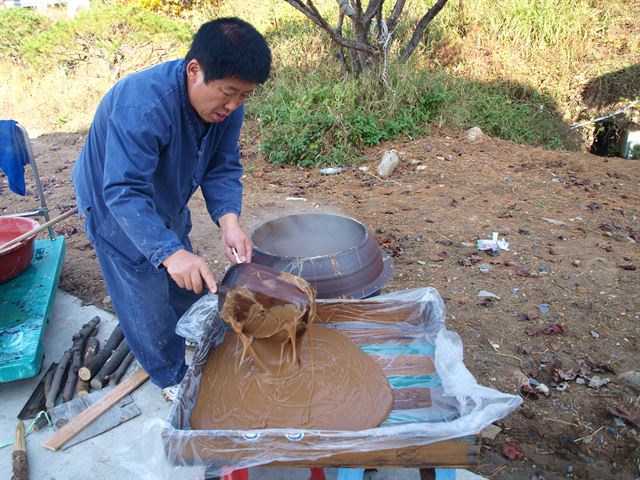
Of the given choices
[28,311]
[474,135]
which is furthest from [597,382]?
[474,135]

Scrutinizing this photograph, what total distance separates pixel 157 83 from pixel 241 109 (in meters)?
0.53

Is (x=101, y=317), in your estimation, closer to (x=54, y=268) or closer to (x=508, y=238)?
(x=54, y=268)

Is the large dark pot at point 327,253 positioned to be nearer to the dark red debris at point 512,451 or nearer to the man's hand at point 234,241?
the man's hand at point 234,241

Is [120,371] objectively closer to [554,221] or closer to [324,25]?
[554,221]

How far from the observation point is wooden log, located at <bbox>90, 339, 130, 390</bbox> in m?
3.17

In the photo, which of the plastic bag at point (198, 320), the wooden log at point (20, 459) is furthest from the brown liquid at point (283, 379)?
the wooden log at point (20, 459)

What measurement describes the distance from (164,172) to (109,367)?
167cm

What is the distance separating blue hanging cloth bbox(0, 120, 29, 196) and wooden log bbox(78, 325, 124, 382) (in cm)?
181

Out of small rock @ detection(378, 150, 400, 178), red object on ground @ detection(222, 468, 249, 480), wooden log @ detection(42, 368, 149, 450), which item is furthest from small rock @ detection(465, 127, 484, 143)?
red object on ground @ detection(222, 468, 249, 480)

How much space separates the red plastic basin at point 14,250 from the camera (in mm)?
3473

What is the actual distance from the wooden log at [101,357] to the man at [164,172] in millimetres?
681

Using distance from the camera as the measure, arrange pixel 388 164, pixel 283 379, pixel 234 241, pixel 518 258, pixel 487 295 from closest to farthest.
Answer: pixel 283 379, pixel 234 241, pixel 487 295, pixel 518 258, pixel 388 164

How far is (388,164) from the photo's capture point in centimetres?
639

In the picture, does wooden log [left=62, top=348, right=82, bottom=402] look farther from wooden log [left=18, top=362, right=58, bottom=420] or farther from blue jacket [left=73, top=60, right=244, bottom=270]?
blue jacket [left=73, top=60, right=244, bottom=270]
